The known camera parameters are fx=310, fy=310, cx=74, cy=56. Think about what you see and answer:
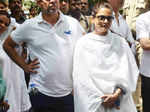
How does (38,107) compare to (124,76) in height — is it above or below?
below

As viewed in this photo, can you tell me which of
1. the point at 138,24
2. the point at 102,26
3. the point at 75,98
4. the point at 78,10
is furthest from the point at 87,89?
the point at 78,10

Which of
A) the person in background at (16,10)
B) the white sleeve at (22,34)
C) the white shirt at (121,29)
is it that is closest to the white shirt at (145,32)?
the white shirt at (121,29)

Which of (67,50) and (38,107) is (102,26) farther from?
(38,107)

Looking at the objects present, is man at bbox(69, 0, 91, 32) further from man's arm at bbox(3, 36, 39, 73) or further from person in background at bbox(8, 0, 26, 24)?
man's arm at bbox(3, 36, 39, 73)

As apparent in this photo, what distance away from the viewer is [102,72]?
338 cm

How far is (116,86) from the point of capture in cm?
343

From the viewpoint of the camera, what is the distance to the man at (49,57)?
3414 mm

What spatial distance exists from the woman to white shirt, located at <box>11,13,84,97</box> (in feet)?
0.35

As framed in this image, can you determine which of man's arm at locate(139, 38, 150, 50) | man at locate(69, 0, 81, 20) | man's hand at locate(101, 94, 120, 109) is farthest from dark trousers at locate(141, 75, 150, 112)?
man at locate(69, 0, 81, 20)

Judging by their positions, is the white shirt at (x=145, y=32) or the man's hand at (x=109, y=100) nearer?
the man's hand at (x=109, y=100)

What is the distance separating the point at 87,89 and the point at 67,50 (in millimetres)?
489

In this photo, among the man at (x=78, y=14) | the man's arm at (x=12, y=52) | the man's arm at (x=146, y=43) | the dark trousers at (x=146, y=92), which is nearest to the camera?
the man's arm at (x=12, y=52)

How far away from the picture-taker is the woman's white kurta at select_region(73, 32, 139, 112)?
3.39m

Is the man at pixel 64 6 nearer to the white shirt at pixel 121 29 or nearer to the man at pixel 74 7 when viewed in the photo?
the man at pixel 74 7
